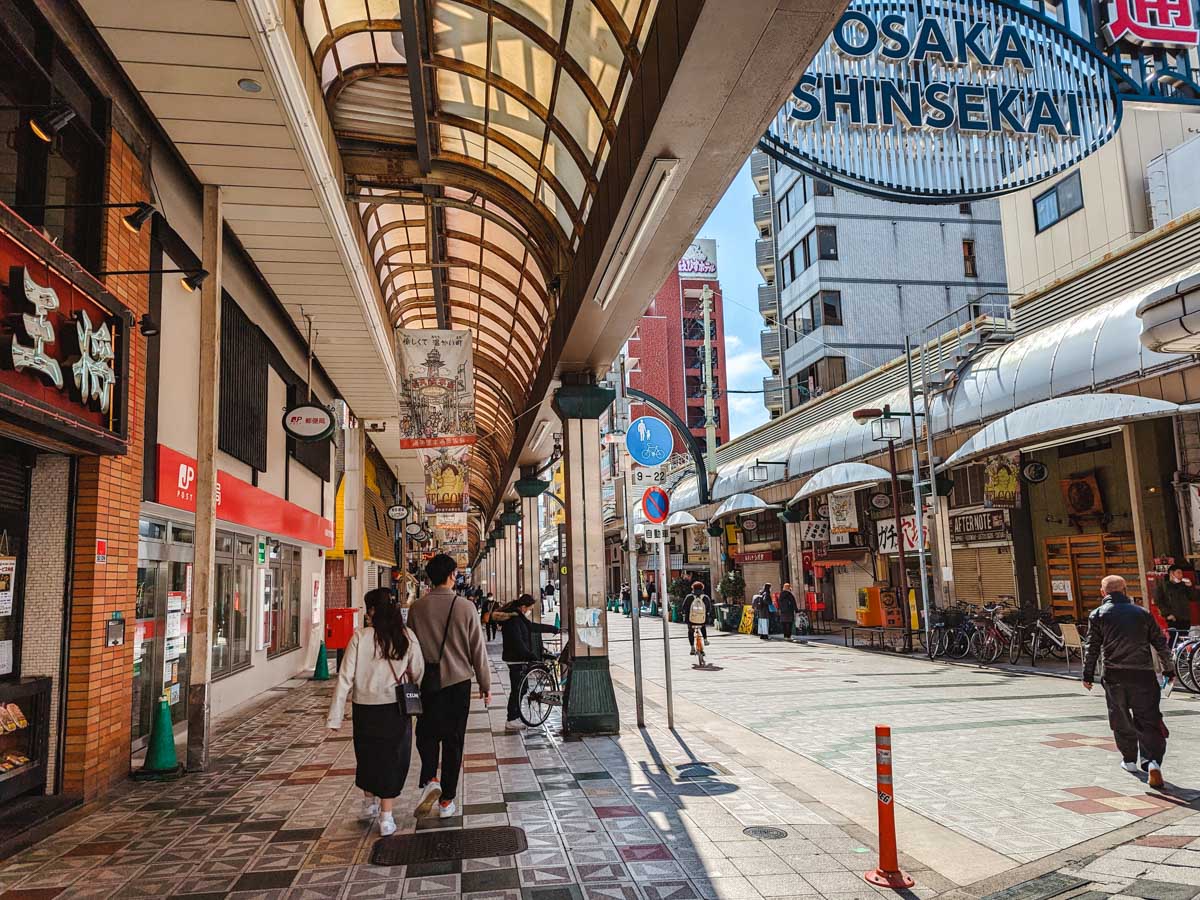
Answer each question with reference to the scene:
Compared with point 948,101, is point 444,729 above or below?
below

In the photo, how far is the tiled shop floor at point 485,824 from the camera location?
4.78 m

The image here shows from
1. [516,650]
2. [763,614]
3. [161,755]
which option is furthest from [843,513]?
[161,755]

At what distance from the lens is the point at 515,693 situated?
411 inches

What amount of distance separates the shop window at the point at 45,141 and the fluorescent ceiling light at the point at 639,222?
4.00 metres

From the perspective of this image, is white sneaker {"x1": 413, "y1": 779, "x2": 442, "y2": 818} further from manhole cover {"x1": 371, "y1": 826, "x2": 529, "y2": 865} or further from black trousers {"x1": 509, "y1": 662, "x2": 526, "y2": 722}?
black trousers {"x1": 509, "y1": 662, "x2": 526, "y2": 722}

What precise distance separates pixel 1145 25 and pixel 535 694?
9.43 m

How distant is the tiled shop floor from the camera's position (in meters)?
4.78

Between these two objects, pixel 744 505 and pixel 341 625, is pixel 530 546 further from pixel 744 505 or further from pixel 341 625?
pixel 341 625

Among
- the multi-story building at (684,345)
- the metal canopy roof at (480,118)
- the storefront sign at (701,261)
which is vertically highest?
the storefront sign at (701,261)

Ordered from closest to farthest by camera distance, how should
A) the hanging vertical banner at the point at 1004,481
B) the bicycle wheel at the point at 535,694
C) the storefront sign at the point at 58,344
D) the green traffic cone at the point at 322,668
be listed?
the storefront sign at the point at 58,344
the bicycle wheel at the point at 535,694
the green traffic cone at the point at 322,668
the hanging vertical banner at the point at 1004,481

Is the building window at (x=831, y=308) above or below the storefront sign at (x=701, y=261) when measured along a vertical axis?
below

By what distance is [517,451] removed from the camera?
1902 cm

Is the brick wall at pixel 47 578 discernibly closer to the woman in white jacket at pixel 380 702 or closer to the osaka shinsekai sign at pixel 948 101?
the woman in white jacket at pixel 380 702

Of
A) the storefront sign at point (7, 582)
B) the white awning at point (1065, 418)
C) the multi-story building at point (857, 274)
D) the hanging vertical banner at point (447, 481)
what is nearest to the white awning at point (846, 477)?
the white awning at point (1065, 418)
